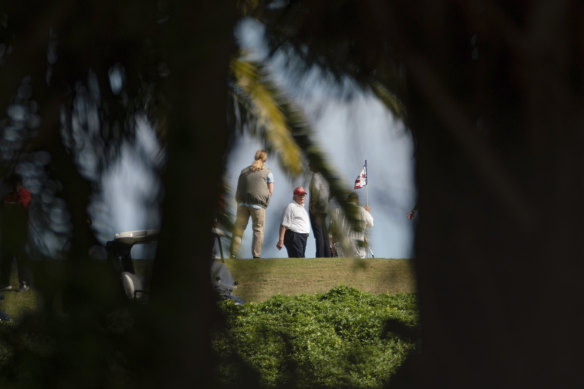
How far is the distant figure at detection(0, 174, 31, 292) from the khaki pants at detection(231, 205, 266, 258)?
1.52 feet

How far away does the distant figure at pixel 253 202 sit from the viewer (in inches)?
60.5

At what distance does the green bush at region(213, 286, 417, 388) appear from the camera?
5.22ft

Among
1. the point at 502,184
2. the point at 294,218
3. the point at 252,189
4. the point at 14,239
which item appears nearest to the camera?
the point at 14,239

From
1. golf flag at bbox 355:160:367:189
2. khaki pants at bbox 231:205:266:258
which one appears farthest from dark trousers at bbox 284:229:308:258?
golf flag at bbox 355:160:367:189

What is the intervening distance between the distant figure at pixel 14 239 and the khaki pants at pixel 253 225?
1.52 ft

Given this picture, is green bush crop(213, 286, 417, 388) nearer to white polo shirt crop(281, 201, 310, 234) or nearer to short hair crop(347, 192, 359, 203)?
white polo shirt crop(281, 201, 310, 234)

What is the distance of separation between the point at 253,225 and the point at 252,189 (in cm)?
11

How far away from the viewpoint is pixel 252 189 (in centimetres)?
154

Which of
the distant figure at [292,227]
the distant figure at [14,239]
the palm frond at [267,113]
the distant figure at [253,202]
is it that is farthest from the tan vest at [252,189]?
the distant figure at [14,239]

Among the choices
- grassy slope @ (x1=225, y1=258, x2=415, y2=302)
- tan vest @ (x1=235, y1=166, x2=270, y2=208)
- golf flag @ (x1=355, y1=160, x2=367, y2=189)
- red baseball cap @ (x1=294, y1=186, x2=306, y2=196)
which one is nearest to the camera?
grassy slope @ (x1=225, y1=258, x2=415, y2=302)

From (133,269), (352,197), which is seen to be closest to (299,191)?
(352,197)

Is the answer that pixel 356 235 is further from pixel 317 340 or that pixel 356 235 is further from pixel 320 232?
pixel 317 340

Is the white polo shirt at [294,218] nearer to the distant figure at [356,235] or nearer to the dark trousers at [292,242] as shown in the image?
the dark trousers at [292,242]

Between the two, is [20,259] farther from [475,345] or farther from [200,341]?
[475,345]
